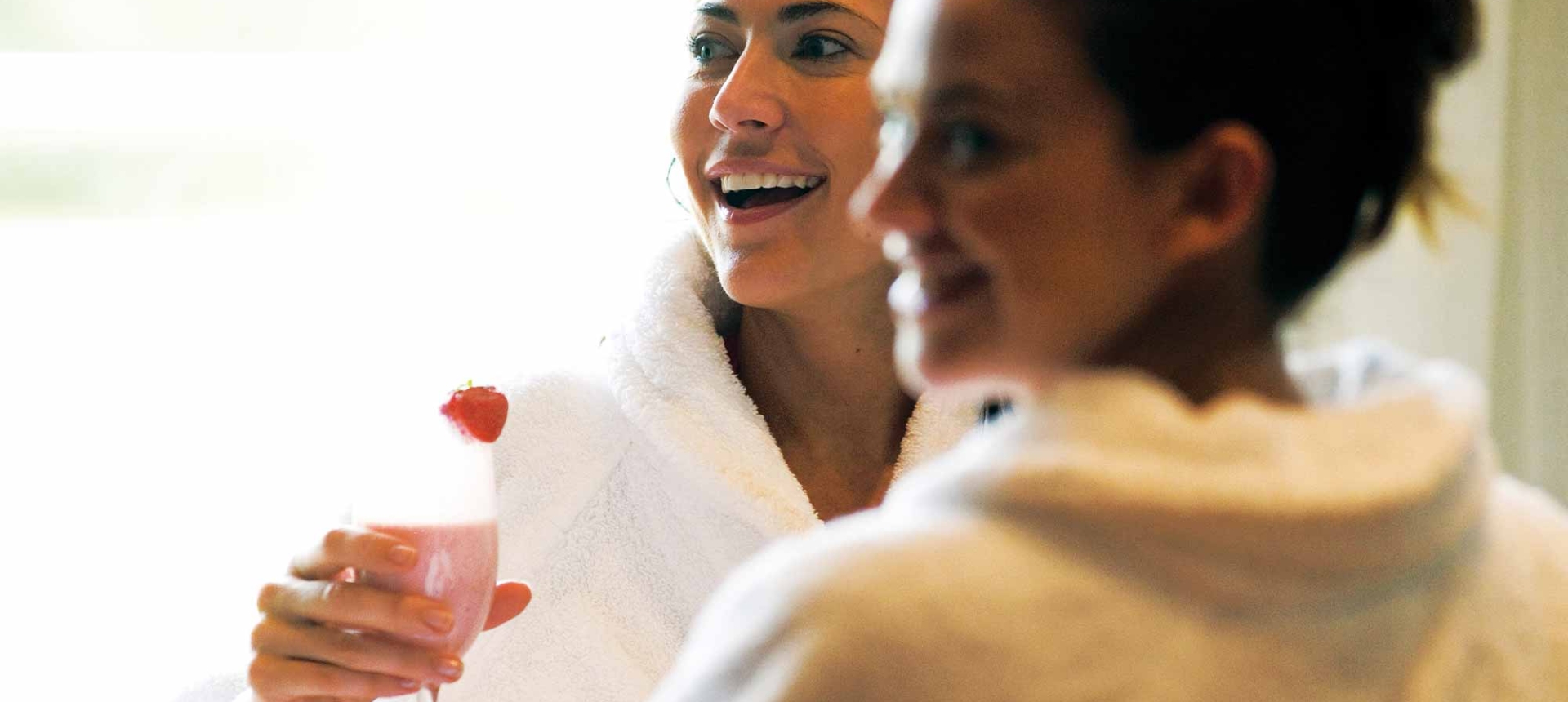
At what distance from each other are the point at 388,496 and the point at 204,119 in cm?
94

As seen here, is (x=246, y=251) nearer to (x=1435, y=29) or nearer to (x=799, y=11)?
(x=799, y=11)

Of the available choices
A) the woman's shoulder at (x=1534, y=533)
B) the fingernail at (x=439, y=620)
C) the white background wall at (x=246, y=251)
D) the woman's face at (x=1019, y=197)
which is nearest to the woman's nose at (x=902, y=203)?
the woman's face at (x=1019, y=197)

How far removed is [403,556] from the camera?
0.80m

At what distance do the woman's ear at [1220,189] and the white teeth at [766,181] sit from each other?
0.67m

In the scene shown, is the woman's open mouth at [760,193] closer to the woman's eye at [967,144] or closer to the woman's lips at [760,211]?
the woman's lips at [760,211]

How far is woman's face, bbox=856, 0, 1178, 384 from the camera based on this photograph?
0.55m

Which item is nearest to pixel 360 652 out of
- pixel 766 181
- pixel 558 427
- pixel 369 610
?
pixel 369 610

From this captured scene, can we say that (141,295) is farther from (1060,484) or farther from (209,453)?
(1060,484)

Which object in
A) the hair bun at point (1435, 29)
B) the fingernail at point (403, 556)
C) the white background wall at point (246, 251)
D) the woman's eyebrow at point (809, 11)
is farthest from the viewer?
the white background wall at point (246, 251)

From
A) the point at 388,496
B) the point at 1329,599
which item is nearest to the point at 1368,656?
the point at 1329,599

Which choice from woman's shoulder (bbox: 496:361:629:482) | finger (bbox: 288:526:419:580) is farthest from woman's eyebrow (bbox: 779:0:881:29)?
finger (bbox: 288:526:419:580)

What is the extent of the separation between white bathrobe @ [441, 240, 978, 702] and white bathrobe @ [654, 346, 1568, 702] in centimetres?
70

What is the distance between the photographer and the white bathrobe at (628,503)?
1.22 meters

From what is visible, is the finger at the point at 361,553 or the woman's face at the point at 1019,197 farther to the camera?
the finger at the point at 361,553
